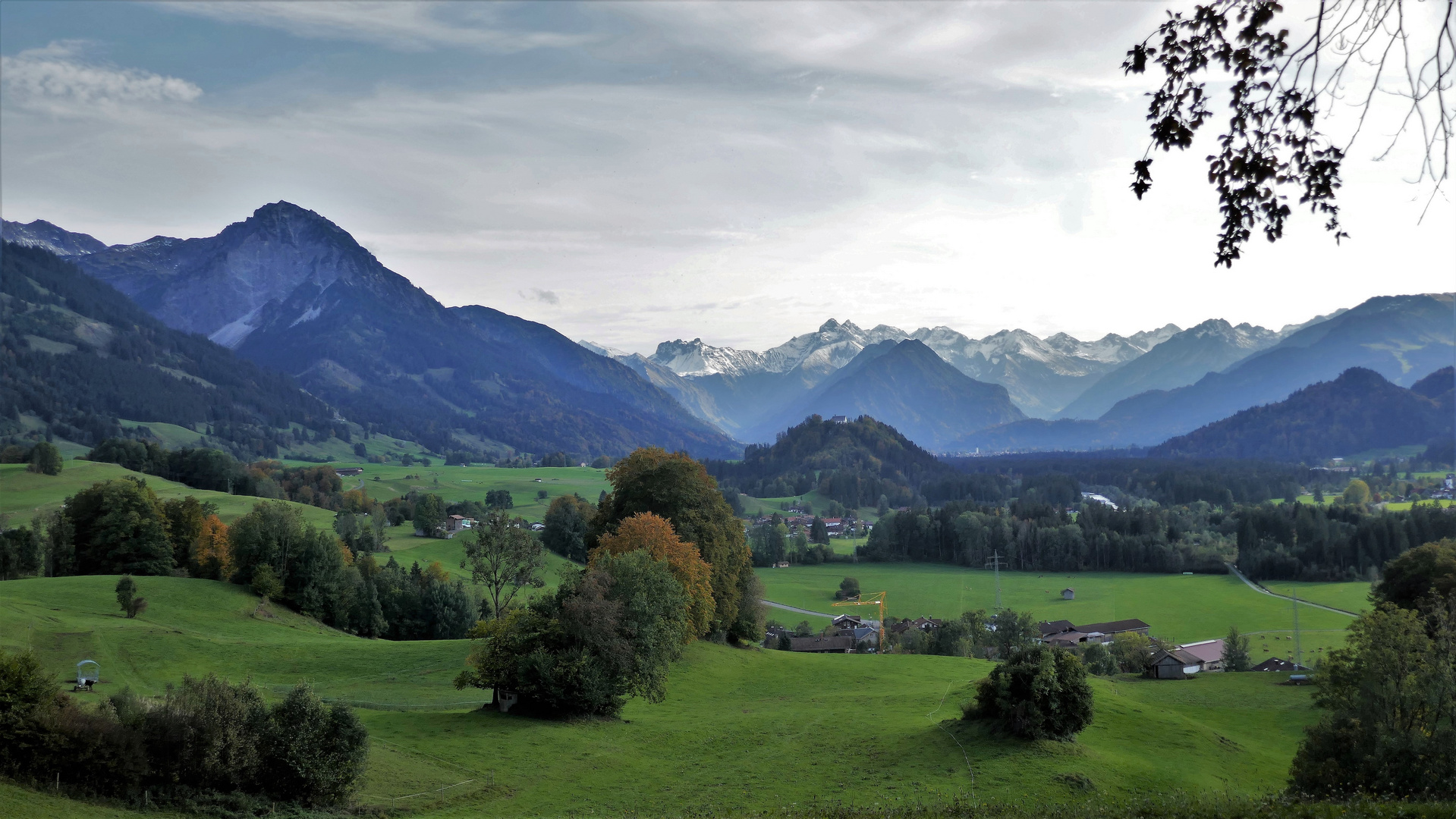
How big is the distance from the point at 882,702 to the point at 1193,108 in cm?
3865

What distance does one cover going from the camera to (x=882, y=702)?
4312 cm

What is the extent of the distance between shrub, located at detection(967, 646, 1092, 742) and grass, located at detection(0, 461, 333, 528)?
240ft

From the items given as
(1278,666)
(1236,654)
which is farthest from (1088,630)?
(1278,666)

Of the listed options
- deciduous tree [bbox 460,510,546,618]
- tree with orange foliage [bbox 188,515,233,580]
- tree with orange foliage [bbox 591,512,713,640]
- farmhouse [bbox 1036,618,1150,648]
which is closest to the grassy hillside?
tree with orange foliage [bbox 591,512,713,640]

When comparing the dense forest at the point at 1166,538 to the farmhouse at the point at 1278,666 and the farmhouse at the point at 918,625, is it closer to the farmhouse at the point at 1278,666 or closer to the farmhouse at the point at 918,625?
the farmhouse at the point at 918,625

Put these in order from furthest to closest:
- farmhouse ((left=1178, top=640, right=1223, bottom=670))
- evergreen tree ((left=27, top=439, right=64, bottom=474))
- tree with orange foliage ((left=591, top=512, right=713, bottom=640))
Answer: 1. evergreen tree ((left=27, top=439, right=64, bottom=474))
2. farmhouse ((left=1178, top=640, right=1223, bottom=670))
3. tree with orange foliage ((left=591, top=512, right=713, bottom=640))

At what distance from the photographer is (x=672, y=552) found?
52094 mm

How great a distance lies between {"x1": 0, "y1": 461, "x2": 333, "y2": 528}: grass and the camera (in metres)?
91.1

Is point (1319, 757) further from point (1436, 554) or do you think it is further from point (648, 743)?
point (1436, 554)

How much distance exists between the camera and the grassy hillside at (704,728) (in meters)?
27.0

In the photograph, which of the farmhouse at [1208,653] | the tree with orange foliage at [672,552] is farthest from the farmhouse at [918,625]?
the tree with orange foliage at [672,552]

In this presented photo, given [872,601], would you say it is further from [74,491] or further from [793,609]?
[74,491]

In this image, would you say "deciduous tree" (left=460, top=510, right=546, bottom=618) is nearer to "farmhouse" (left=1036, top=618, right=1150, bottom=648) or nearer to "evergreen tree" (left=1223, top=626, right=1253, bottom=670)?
"farmhouse" (left=1036, top=618, right=1150, bottom=648)

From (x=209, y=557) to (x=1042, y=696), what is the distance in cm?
6323
